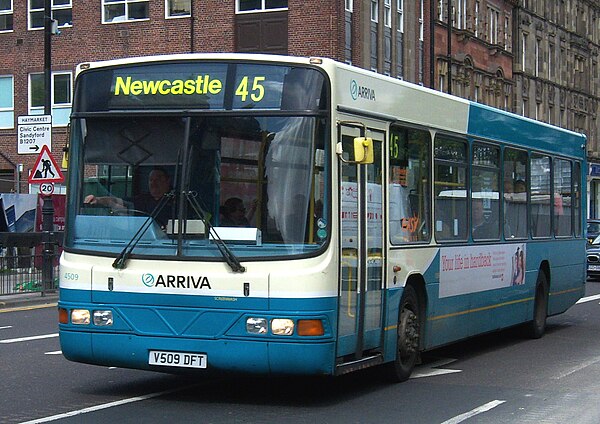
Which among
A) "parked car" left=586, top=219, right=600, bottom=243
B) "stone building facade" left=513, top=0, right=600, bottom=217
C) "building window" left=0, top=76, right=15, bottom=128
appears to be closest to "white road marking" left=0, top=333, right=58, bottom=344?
"parked car" left=586, top=219, right=600, bottom=243

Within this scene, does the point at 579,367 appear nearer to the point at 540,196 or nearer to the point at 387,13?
the point at 540,196

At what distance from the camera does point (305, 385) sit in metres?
11.4

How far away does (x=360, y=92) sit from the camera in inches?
417

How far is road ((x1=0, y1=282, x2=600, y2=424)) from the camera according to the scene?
961cm

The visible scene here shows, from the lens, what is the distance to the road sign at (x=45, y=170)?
949 inches

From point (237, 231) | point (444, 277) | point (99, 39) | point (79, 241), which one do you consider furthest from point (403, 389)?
point (99, 39)

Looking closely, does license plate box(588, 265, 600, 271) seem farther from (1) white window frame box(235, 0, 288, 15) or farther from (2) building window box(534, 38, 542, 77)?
(2) building window box(534, 38, 542, 77)

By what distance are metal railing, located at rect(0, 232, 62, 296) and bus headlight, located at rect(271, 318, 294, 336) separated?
14073 millimetres

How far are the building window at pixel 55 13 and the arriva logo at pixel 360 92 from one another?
38.6 meters

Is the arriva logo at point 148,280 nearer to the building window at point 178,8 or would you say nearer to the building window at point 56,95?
the building window at point 178,8

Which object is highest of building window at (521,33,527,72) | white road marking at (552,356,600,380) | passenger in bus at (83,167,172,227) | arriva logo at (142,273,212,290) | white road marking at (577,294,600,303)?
building window at (521,33,527,72)

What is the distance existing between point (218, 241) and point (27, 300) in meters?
13.7

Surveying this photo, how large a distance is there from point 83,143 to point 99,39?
3770 centimetres

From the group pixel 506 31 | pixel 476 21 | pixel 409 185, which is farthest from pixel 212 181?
pixel 506 31
